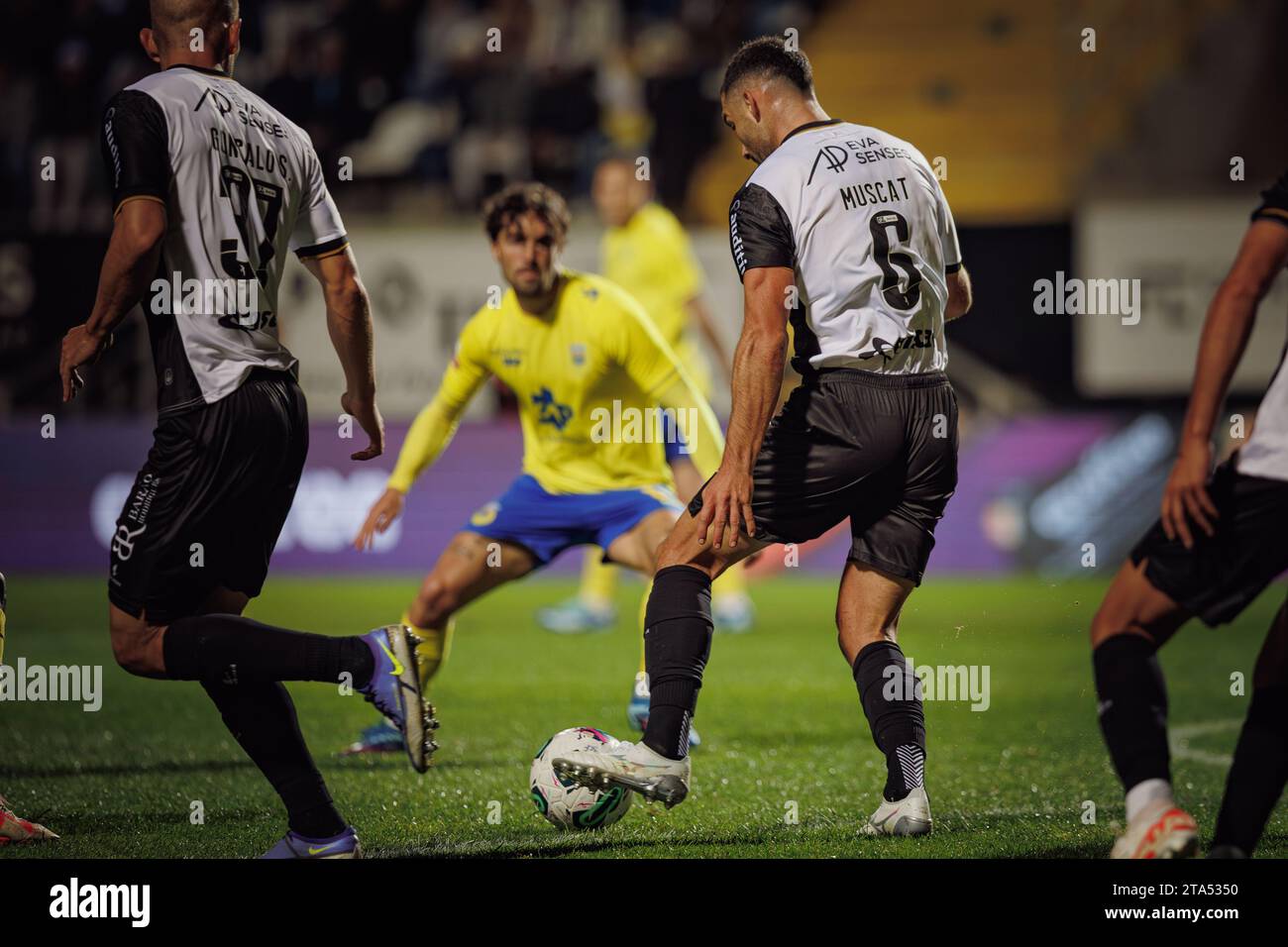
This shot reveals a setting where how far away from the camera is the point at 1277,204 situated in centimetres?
351

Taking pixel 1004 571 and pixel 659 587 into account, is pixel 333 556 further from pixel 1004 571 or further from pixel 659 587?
→ pixel 659 587

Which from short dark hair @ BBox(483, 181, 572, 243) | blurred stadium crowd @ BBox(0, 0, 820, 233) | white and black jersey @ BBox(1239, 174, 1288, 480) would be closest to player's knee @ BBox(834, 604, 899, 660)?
white and black jersey @ BBox(1239, 174, 1288, 480)

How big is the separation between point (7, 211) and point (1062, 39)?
1067 centimetres

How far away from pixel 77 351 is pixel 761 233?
6.03 ft

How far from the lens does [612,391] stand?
6297mm

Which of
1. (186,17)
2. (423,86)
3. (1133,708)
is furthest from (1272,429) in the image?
(423,86)

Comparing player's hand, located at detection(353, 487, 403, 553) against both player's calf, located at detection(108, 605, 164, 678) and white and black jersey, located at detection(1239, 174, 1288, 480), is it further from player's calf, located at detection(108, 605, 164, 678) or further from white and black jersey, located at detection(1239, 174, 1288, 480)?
white and black jersey, located at detection(1239, 174, 1288, 480)

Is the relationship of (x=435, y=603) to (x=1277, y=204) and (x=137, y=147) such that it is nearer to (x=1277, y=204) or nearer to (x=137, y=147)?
(x=137, y=147)

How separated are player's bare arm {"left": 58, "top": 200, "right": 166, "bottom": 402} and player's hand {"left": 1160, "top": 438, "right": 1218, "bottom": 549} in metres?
2.58

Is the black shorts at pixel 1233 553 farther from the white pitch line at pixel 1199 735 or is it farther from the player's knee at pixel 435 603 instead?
the player's knee at pixel 435 603

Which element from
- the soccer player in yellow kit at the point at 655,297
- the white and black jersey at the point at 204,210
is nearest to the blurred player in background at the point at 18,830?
the white and black jersey at the point at 204,210

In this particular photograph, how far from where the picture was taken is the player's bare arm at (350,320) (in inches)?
176

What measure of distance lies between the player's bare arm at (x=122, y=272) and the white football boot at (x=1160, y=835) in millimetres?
2785

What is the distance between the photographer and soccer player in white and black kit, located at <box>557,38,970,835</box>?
4184 millimetres
